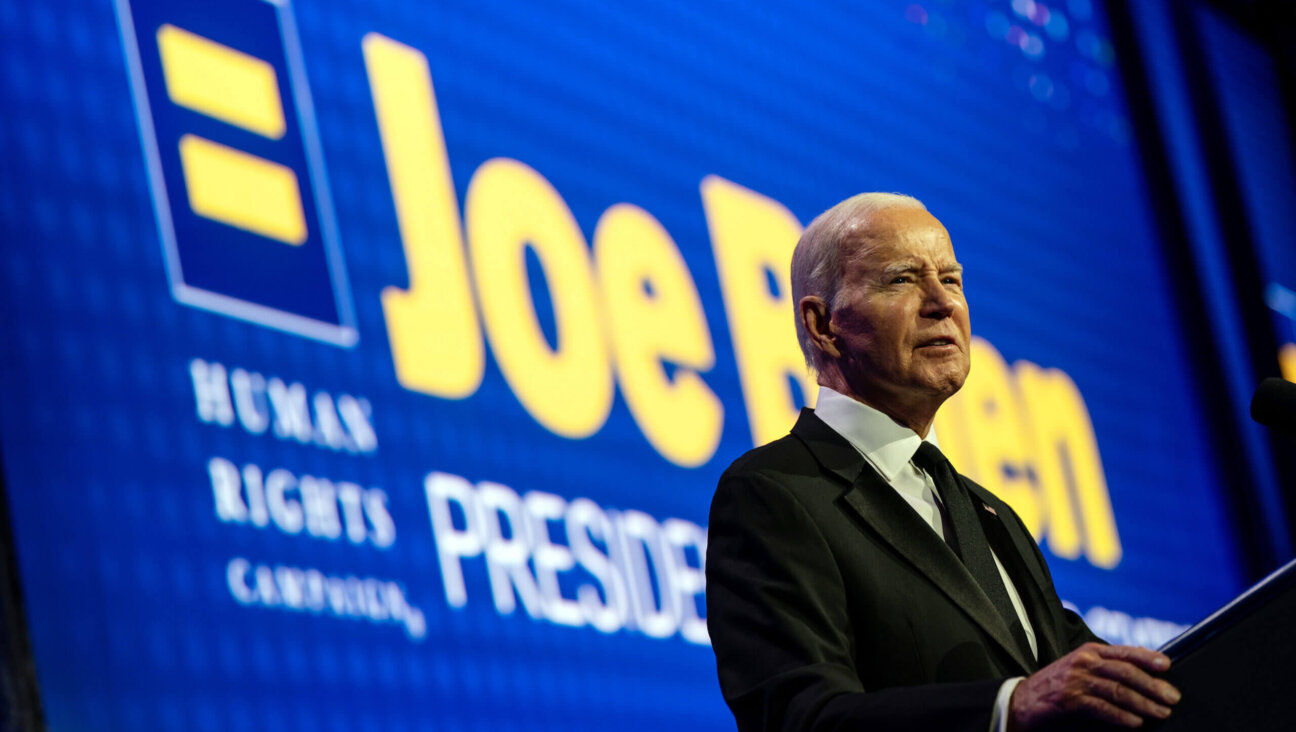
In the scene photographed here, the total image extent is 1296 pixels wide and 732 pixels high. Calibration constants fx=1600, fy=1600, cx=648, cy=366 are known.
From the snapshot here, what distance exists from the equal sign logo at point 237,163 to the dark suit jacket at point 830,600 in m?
1.25

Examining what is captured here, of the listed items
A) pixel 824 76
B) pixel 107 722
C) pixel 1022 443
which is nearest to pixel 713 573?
pixel 107 722

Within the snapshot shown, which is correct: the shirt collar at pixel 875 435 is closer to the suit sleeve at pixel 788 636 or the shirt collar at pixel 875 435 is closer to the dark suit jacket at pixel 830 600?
the dark suit jacket at pixel 830 600

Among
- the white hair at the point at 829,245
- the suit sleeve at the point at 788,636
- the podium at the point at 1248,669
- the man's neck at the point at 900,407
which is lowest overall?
the podium at the point at 1248,669

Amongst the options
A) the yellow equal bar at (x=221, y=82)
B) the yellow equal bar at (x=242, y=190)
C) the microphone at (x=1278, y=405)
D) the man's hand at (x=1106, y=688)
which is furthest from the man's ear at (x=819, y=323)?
the yellow equal bar at (x=221, y=82)

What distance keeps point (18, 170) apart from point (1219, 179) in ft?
15.1

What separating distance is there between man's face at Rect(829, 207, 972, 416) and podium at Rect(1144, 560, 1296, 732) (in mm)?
467

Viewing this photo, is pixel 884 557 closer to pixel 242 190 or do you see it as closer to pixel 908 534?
pixel 908 534

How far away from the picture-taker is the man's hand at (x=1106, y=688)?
0.97 m

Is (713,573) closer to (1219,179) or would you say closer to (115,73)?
(115,73)

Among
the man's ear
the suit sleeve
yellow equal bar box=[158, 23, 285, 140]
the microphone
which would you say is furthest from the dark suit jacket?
yellow equal bar box=[158, 23, 285, 140]

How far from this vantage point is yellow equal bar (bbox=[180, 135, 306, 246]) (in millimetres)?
2414

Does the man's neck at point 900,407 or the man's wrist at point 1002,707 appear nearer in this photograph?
the man's wrist at point 1002,707

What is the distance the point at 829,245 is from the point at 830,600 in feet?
1.21

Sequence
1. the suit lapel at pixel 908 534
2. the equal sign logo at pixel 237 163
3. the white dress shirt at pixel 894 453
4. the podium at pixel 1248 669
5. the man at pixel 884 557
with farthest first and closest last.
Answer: the equal sign logo at pixel 237 163 → the white dress shirt at pixel 894 453 → the suit lapel at pixel 908 534 → the man at pixel 884 557 → the podium at pixel 1248 669
